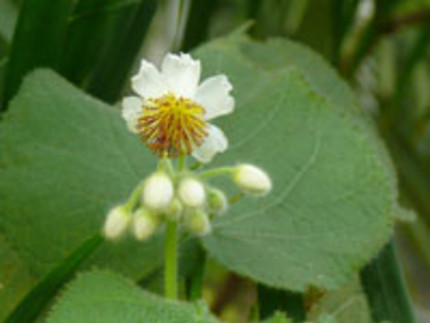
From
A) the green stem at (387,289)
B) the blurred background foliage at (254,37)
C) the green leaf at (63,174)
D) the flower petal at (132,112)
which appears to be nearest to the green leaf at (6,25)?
the blurred background foliage at (254,37)

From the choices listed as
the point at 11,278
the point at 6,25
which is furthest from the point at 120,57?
the point at 11,278

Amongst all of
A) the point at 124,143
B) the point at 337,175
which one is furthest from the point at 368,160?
the point at 124,143

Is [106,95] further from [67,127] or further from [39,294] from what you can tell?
[39,294]

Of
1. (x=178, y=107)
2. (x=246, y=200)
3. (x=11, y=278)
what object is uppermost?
(x=178, y=107)

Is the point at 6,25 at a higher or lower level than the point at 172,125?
lower

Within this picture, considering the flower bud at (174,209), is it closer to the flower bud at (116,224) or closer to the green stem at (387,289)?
the flower bud at (116,224)

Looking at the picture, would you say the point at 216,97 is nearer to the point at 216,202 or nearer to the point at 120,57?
the point at 216,202

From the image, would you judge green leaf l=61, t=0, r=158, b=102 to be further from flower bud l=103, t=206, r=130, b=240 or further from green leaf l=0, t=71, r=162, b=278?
flower bud l=103, t=206, r=130, b=240
